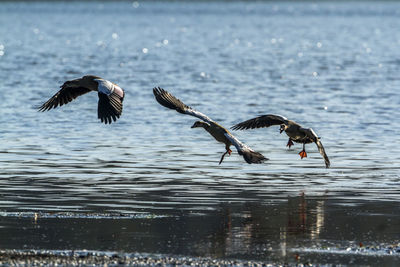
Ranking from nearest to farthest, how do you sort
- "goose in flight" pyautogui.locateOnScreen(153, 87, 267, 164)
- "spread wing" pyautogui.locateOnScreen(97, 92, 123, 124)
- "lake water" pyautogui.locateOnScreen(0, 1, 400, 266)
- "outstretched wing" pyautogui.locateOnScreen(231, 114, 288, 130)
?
"lake water" pyautogui.locateOnScreen(0, 1, 400, 266) < "goose in flight" pyautogui.locateOnScreen(153, 87, 267, 164) < "spread wing" pyautogui.locateOnScreen(97, 92, 123, 124) < "outstretched wing" pyautogui.locateOnScreen(231, 114, 288, 130)

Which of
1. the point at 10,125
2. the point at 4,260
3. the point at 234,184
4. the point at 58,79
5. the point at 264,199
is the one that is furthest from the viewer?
the point at 58,79

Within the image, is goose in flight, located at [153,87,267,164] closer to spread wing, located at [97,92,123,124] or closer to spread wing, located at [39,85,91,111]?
spread wing, located at [97,92,123,124]

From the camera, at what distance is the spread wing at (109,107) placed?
18.4 metres

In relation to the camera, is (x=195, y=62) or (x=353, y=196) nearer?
(x=353, y=196)

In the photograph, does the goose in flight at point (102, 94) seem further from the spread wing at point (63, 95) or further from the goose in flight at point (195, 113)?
the goose in flight at point (195, 113)

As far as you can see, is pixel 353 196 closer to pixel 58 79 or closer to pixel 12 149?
pixel 12 149

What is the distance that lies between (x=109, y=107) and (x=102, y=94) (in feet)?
1.41

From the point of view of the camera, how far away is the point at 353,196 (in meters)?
19.5

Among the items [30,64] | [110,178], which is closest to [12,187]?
[110,178]

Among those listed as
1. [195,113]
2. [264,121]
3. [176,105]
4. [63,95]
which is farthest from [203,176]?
[195,113]

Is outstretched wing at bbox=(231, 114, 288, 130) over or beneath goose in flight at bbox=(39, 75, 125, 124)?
beneath

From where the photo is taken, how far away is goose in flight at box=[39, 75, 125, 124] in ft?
60.6

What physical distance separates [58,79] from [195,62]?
47.5 feet

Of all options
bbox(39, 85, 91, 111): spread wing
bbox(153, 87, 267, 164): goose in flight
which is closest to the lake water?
bbox(153, 87, 267, 164): goose in flight
